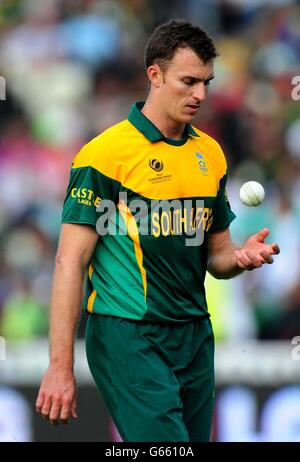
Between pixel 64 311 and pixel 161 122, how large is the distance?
97 centimetres

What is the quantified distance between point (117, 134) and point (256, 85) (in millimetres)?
5656

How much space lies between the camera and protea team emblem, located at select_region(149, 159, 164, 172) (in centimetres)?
430

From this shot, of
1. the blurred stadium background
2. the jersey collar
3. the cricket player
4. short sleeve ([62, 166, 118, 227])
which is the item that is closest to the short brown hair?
the cricket player

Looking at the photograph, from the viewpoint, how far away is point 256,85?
384 inches

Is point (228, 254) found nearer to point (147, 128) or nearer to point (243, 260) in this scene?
point (243, 260)

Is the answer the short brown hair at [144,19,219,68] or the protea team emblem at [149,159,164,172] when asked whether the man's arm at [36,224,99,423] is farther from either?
the short brown hair at [144,19,219,68]

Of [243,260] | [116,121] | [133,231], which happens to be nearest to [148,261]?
[133,231]

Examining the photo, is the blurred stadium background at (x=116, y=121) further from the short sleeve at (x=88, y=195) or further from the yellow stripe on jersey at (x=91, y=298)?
the short sleeve at (x=88, y=195)

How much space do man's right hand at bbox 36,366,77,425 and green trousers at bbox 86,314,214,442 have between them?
0.26 m

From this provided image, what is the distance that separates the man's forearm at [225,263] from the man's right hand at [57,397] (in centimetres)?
98

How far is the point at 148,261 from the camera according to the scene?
168 inches

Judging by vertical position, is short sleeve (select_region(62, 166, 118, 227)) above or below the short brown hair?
below

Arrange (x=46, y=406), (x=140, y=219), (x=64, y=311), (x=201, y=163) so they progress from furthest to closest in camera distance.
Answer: (x=201, y=163)
(x=140, y=219)
(x=64, y=311)
(x=46, y=406)
